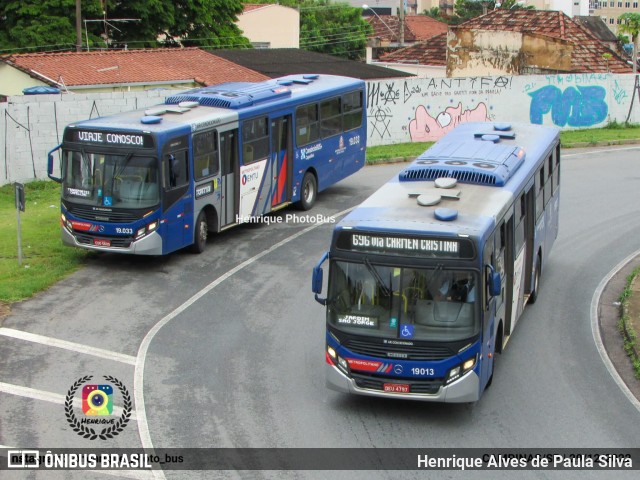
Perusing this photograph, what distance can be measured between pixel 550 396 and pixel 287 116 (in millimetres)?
11451

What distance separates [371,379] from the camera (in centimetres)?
1231

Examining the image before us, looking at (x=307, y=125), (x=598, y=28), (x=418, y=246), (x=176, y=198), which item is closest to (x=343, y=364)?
(x=418, y=246)

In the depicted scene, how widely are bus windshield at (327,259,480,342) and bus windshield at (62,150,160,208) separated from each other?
7600 millimetres

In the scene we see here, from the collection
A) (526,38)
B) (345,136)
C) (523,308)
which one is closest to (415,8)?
(526,38)

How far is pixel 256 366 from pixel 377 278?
320cm

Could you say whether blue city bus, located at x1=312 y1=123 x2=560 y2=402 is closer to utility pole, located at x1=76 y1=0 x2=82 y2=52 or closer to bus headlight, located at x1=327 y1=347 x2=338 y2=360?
bus headlight, located at x1=327 y1=347 x2=338 y2=360

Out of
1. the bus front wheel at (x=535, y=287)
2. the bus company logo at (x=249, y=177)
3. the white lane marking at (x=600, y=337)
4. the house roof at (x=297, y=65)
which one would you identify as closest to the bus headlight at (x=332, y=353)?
the white lane marking at (x=600, y=337)

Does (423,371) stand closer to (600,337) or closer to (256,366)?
(256,366)

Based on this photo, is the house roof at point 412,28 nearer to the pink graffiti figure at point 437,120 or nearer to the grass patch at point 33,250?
the pink graffiti figure at point 437,120

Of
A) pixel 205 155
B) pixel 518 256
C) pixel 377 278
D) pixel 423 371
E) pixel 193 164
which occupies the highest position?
pixel 377 278

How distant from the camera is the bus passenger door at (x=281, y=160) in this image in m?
22.7

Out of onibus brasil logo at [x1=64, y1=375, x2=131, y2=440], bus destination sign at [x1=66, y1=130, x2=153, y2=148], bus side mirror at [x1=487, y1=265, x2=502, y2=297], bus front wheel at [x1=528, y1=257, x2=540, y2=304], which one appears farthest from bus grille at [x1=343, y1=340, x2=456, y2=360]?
bus destination sign at [x1=66, y1=130, x2=153, y2=148]

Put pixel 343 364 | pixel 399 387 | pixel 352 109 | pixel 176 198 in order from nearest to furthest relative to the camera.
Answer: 1. pixel 399 387
2. pixel 343 364
3. pixel 176 198
4. pixel 352 109

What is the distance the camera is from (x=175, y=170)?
1922cm
